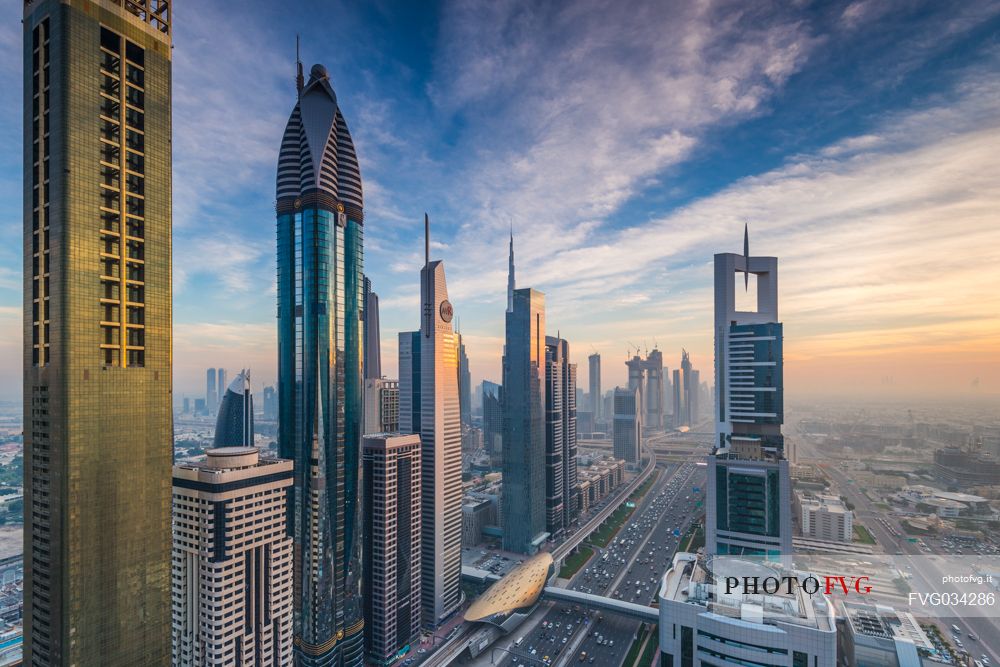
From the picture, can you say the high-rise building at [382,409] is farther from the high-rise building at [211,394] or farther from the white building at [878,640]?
the high-rise building at [211,394]

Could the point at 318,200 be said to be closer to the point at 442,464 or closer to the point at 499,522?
the point at 442,464

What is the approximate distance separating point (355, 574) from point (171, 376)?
2862cm

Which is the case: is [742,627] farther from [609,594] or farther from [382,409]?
[382,409]

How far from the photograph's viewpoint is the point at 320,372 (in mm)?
43406

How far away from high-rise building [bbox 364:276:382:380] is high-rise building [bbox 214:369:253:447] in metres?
20.0

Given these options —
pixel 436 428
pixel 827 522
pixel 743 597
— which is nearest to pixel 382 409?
pixel 436 428

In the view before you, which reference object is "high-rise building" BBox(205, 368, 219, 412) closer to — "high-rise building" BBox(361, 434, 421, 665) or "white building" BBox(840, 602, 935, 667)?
"high-rise building" BBox(361, 434, 421, 665)

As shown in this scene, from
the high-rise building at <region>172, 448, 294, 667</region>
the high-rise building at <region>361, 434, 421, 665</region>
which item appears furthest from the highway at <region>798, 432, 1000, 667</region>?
the high-rise building at <region>172, 448, 294, 667</region>

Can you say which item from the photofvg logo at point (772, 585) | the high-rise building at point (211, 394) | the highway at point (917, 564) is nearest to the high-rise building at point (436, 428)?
the photofvg logo at point (772, 585)

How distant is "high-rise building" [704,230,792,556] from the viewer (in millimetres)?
46750

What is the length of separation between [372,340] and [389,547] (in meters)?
42.8

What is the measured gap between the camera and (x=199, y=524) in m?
30.1

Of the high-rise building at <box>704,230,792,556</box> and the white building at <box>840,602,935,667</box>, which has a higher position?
the high-rise building at <box>704,230,792,556</box>

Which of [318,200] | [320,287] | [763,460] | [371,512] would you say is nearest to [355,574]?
[371,512]
